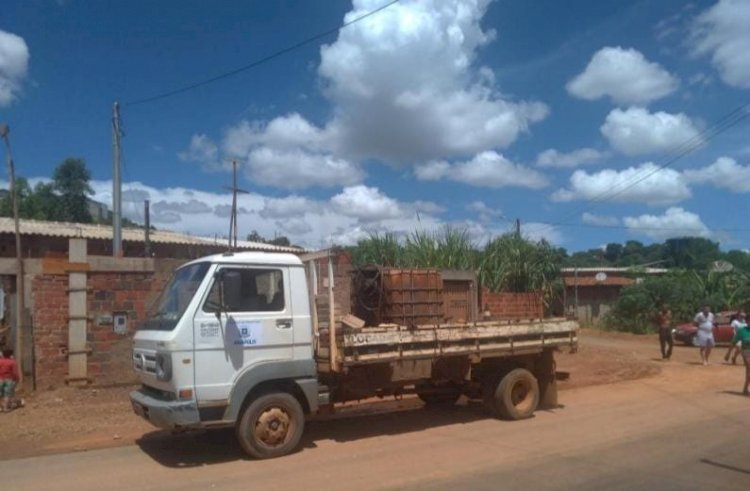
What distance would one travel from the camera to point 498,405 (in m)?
10.7

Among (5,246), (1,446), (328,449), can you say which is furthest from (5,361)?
(5,246)

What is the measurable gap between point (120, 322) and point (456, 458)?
7884mm

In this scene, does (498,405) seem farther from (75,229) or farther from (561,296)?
(75,229)

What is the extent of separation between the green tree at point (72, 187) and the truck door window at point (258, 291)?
1623 inches

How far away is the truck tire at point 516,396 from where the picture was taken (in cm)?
1066

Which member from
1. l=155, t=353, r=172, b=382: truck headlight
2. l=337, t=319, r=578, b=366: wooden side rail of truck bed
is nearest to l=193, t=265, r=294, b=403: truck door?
l=155, t=353, r=172, b=382: truck headlight

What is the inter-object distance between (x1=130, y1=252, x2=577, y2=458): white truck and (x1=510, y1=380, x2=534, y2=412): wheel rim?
0.96 metres

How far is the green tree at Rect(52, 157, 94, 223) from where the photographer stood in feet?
151

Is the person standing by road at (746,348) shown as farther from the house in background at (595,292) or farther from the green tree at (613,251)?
the green tree at (613,251)

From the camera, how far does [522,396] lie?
11.0 metres

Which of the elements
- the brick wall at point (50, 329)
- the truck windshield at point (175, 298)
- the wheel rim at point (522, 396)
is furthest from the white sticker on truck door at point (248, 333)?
the brick wall at point (50, 329)

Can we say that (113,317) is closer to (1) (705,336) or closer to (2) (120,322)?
(2) (120,322)

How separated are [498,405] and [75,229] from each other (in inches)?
888

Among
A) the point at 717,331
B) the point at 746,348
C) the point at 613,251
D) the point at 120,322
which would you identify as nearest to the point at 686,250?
the point at 613,251
